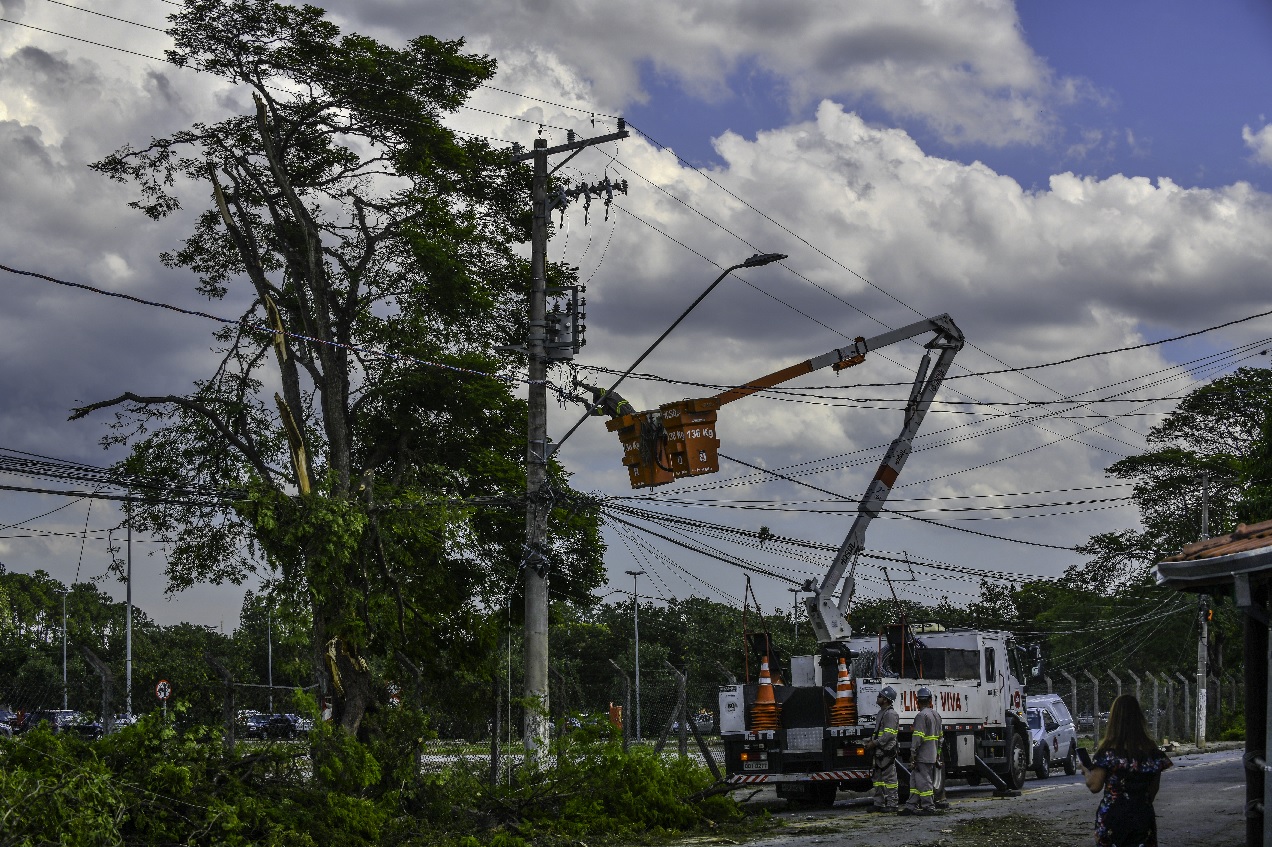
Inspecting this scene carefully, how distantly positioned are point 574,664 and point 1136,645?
77.4 feet

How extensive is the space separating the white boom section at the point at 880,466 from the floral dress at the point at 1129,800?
47.5 feet

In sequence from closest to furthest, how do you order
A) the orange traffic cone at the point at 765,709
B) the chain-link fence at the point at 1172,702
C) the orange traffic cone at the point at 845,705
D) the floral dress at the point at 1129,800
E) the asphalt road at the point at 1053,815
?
the floral dress at the point at 1129,800, the asphalt road at the point at 1053,815, the orange traffic cone at the point at 845,705, the orange traffic cone at the point at 765,709, the chain-link fence at the point at 1172,702

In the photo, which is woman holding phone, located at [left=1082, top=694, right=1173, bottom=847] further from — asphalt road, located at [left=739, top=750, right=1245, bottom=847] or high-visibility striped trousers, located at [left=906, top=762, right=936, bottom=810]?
high-visibility striped trousers, located at [left=906, top=762, right=936, bottom=810]

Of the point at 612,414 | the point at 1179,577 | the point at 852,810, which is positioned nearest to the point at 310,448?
the point at 612,414

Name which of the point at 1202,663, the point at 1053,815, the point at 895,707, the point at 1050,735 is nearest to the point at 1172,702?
the point at 1202,663

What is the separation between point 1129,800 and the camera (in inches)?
351

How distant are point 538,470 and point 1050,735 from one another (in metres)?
13.7

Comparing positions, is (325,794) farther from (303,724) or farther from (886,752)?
(886,752)

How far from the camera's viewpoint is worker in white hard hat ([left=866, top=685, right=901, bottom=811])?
18.4 m

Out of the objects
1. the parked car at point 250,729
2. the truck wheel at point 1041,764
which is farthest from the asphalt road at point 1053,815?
the parked car at point 250,729

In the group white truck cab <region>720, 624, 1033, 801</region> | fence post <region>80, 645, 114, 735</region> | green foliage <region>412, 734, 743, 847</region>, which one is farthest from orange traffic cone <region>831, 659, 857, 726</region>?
fence post <region>80, 645, 114, 735</region>

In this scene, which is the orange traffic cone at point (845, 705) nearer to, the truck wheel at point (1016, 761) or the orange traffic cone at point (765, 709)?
the orange traffic cone at point (765, 709)

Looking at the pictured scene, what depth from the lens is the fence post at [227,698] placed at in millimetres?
14422

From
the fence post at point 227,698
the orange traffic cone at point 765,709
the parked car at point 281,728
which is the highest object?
the fence post at point 227,698
